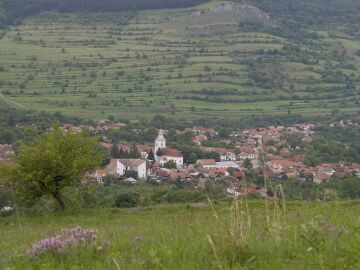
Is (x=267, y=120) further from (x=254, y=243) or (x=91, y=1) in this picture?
(x=91, y=1)

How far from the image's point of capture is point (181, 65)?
111688 millimetres

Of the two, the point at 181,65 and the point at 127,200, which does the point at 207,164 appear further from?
the point at 181,65

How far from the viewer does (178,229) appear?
601 cm

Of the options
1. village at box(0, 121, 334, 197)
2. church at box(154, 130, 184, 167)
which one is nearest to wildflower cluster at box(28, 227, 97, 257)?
village at box(0, 121, 334, 197)

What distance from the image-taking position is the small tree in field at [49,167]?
18.7 m

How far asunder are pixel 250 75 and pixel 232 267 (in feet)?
349

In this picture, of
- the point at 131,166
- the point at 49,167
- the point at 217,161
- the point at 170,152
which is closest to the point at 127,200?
the point at 49,167

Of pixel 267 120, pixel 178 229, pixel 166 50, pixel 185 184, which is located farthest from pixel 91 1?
pixel 178 229

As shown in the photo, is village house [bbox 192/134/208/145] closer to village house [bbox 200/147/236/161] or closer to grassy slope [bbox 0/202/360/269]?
village house [bbox 200/147/236/161]

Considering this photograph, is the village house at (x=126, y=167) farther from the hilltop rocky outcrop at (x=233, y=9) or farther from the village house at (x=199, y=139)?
the hilltop rocky outcrop at (x=233, y=9)

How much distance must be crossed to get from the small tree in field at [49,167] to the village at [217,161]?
11.8m

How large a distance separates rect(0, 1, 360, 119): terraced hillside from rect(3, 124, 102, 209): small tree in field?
61.5m

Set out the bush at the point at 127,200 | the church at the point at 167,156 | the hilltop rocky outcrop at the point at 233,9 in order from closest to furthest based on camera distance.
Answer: the bush at the point at 127,200
the church at the point at 167,156
the hilltop rocky outcrop at the point at 233,9

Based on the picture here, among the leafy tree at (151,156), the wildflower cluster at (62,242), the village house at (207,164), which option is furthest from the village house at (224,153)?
the wildflower cluster at (62,242)
